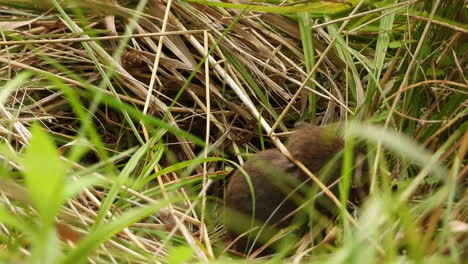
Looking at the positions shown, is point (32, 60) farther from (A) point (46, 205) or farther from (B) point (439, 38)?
(A) point (46, 205)

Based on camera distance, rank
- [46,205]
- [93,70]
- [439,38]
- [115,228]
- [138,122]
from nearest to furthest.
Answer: [46,205] < [115,228] < [439,38] < [138,122] < [93,70]

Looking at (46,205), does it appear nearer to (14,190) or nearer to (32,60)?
(14,190)

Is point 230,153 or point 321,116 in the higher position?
point 321,116

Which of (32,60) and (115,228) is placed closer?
(115,228)

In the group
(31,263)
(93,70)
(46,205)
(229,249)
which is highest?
(46,205)

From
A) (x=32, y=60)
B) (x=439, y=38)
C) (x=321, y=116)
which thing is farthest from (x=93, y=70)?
(x=439, y=38)

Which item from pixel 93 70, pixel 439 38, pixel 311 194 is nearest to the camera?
pixel 311 194

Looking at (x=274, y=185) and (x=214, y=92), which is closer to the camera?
(x=274, y=185)
